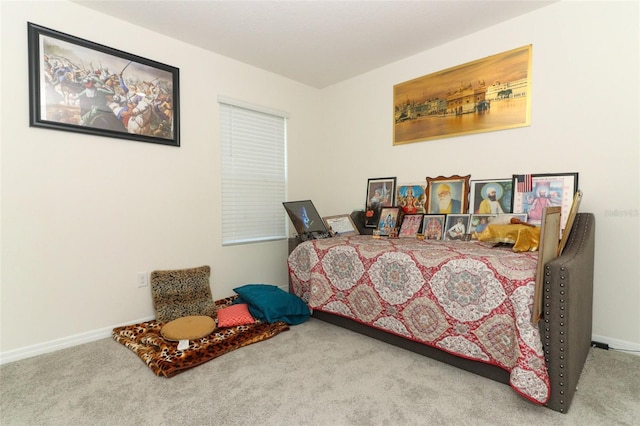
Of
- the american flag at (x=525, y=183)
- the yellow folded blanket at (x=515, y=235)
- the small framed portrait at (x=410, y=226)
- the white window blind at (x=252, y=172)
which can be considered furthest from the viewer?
the white window blind at (x=252, y=172)

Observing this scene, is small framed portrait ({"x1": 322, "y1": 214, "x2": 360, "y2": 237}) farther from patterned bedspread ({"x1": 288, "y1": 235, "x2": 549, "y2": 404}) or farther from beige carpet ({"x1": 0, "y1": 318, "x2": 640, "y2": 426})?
beige carpet ({"x1": 0, "y1": 318, "x2": 640, "y2": 426})

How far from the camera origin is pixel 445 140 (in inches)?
122

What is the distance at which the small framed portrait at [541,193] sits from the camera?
2377 mm

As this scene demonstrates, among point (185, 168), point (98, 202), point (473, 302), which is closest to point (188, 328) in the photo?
point (98, 202)

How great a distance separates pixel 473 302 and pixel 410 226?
50.2 inches

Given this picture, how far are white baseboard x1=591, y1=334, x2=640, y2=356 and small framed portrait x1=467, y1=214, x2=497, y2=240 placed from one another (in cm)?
106

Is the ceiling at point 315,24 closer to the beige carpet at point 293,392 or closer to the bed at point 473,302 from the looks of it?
the bed at point 473,302

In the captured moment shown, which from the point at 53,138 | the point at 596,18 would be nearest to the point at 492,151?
the point at 596,18

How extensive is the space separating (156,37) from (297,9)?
1.31 m

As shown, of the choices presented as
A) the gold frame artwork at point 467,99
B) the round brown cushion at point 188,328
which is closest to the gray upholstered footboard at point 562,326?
the gold frame artwork at point 467,99

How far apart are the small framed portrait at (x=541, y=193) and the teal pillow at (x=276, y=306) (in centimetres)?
200

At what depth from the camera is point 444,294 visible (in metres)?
2.03

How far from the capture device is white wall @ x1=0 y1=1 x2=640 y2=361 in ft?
7.14

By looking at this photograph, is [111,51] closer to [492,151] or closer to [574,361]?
[492,151]
